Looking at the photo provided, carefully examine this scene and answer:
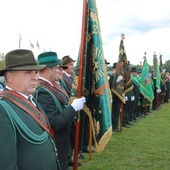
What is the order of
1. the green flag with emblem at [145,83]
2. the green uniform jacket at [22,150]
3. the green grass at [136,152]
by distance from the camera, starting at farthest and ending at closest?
the green flag with emblem at [145,83], the green grass at [136,152], the green uniform jacket at [22,150]

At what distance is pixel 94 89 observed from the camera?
3703 millimetres

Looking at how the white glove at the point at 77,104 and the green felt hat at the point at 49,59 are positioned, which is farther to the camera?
the green felt hat at the point at 49,59

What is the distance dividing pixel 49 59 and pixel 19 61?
3.92ft

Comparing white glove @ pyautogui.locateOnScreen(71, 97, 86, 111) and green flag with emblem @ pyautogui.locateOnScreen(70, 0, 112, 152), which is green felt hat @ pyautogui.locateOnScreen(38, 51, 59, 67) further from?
white glove @ pyautogui.locateOnScreen(71, 97, 86, 111)

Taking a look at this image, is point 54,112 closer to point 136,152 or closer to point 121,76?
point 136,152

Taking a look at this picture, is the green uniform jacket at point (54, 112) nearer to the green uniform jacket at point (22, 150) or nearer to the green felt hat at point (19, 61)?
the green uniform jacket at point (22, 150)

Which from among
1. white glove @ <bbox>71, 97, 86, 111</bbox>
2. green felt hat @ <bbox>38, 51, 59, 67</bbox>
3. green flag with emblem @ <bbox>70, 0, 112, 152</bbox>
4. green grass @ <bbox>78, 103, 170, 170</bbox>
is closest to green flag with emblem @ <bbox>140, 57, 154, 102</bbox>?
green grass @ <bbox>78, 103, 170, 170</bbox>

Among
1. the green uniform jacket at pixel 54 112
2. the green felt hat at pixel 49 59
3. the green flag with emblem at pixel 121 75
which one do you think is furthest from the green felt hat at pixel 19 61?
the green flag with emblem at pixel 121 75

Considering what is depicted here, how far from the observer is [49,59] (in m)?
3.42

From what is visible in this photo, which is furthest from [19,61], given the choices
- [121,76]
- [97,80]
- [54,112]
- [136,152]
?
[121,76]

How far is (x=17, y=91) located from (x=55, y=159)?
668 millimetres

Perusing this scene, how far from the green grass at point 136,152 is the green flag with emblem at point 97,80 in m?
1.85

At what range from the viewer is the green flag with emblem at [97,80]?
355cm

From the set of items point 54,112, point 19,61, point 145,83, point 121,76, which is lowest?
point 145,83
